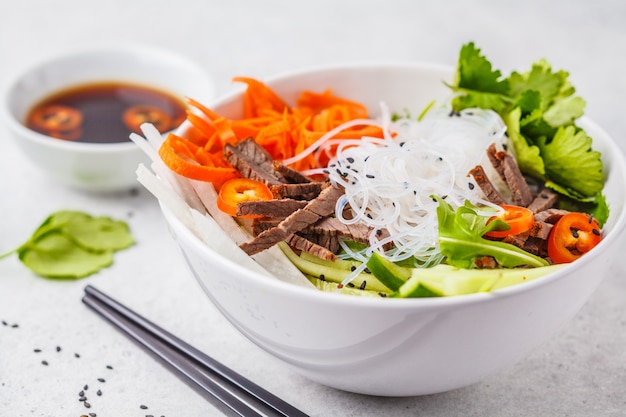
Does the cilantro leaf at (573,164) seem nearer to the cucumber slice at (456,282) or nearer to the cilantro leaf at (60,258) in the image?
the cucumber slice at (456,282)

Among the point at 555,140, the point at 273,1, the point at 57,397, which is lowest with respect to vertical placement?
the point at 57,397

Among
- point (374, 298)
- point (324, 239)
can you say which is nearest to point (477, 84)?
point (324, 239)

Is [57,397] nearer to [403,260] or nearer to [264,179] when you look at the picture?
[264,179]

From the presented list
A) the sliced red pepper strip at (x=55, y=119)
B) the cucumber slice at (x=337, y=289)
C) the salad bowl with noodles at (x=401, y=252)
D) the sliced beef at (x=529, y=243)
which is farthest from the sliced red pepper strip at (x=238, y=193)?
the sliced red pepper strip at (x=55, y=119)

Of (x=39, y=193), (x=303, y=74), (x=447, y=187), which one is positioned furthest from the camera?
(x=39, y=193)

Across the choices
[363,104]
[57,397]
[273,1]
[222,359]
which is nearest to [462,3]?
[273,1]

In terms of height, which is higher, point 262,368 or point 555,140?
point 555,140

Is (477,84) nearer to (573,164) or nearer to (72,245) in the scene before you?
(573,164)
